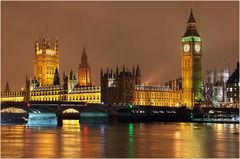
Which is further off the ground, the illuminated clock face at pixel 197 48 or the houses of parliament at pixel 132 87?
the illuminated clock face at pixel 197 48

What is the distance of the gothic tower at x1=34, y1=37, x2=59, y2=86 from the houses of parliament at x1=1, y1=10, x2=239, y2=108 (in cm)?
547

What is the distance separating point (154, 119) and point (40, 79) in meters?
54.4

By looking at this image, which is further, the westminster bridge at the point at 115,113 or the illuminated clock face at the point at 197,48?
the illuminated clock face at the point at 197,48

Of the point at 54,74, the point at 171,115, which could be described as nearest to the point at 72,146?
the point at 171,115

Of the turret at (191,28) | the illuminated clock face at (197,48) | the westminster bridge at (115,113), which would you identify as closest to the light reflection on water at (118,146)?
the westminster bridge at (115,113)

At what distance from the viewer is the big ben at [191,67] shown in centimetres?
12362

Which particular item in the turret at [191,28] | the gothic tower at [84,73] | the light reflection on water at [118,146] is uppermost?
the turret at [191,28]

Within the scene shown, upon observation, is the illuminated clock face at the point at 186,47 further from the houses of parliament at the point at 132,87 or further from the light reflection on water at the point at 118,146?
the light reflection on water at the point at 118,146

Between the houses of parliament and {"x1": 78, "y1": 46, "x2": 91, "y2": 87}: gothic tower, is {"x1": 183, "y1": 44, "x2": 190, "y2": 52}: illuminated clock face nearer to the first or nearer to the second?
the houses of parliament

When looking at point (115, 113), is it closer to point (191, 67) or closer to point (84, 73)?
point (191, 67)

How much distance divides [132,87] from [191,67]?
1385 cm

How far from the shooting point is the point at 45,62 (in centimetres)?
15162

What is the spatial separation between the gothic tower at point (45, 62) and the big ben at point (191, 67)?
3746cm

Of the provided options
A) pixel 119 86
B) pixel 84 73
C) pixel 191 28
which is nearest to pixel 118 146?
pixel 119 86
